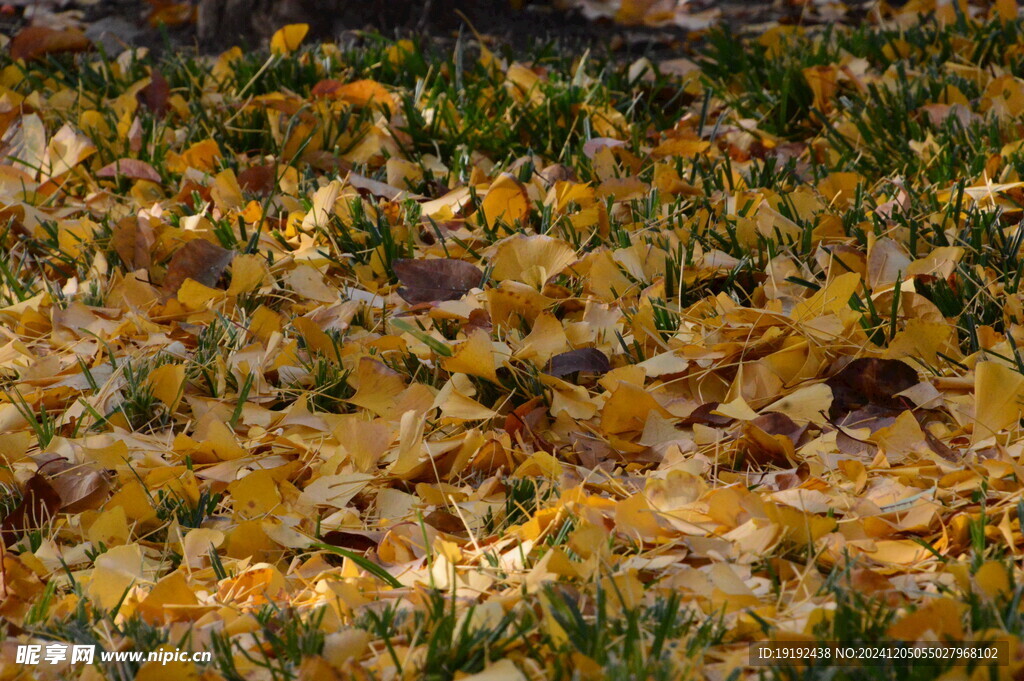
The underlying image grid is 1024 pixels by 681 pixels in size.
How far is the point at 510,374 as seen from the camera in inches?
73.1

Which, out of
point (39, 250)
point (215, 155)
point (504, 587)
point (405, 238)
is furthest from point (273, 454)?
point (215, 155)

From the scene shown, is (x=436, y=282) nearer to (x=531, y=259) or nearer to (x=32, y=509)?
(x=531, y=259)

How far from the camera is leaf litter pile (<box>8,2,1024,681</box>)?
1287 millimetres

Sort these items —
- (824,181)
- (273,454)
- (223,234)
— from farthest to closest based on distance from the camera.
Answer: (824,181) → (223,234) → (273,454)

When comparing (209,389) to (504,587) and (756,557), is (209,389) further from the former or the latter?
(756,557)

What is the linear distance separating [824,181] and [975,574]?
144 centimetres

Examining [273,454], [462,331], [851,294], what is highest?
[851,294]

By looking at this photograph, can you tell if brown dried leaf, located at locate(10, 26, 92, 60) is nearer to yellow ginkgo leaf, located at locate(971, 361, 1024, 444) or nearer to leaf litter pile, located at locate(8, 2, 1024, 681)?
leaf litter pile, located at locate(8, 2, 1024, 681)

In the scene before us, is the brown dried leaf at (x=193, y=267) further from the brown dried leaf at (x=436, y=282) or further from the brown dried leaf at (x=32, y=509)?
the brown dried leaf at (x=32, y=509)

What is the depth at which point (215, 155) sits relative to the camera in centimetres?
285

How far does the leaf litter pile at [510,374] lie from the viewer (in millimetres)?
1287

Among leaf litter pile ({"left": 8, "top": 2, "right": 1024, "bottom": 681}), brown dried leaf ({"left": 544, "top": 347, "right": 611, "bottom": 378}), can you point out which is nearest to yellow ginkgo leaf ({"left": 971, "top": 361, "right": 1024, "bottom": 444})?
leaf litter pile ({"left": 8, "top": 2, "right": 1024, "bottom": 681})

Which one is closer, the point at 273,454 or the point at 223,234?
the point at 273,454

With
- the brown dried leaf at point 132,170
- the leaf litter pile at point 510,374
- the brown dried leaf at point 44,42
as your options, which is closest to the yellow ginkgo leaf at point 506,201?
the leaf litter pile at point 510,374
